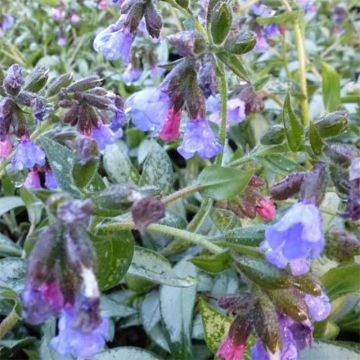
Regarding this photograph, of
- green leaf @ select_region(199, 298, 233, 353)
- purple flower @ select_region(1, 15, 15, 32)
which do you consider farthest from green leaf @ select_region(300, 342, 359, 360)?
purple flower @ select_region(1, 15, 15, 32)

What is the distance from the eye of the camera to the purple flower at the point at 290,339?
95 centimetres

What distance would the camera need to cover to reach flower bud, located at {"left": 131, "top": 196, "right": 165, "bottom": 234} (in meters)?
0.80

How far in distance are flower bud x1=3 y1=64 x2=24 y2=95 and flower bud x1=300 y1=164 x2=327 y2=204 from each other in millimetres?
553

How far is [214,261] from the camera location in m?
0.99

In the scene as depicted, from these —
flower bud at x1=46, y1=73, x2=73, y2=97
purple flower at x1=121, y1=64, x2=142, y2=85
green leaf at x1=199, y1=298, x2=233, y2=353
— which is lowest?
green leaf at x1=199, y1=298, x2=233, y2=353

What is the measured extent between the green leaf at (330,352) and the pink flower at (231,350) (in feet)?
0.68

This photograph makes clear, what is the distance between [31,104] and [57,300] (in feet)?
1.65

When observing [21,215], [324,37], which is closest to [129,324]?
[21,215]

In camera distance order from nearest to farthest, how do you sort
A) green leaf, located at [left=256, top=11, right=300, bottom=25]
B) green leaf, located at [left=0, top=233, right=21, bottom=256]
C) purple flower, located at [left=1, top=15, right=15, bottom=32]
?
green leaf, located at [left=0, top=233, right=21, bottom=256], green leaf, located at [left=256, top=11, right=300, bottom=25], purple flower, located at [left=1, top=15, right=15, bottom=32]

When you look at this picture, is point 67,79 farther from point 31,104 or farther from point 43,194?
point 43,194

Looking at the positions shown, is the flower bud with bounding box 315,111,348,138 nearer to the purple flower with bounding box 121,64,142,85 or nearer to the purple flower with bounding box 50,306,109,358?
the purple flower with bounding box 50,306,109,358

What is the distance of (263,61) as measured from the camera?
2.48 metres

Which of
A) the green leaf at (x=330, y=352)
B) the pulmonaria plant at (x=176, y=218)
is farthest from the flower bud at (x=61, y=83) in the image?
the green leaf at (x=330, y=352)

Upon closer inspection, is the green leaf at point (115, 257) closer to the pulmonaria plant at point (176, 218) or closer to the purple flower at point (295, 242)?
the pulmonaria plant at point (176, 218)
